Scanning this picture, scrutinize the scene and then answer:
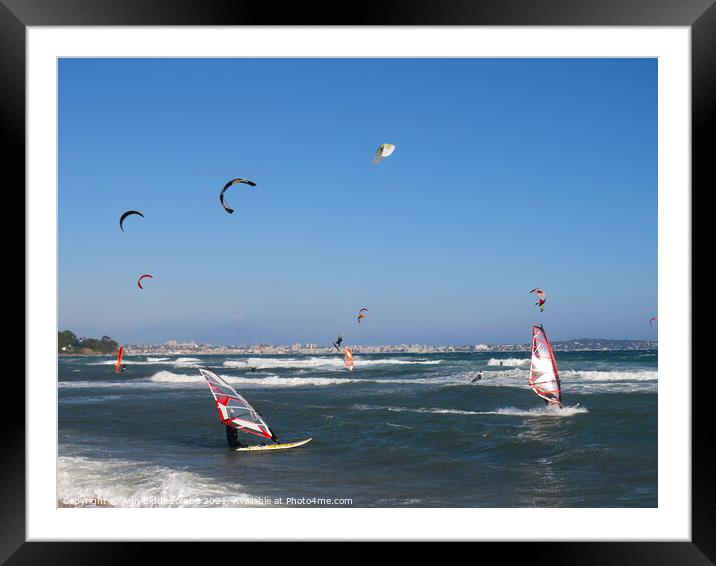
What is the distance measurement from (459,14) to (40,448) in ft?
8.15

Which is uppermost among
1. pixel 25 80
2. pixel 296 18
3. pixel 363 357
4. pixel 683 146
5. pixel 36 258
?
pixel 296 18

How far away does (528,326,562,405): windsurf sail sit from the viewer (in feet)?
23.5

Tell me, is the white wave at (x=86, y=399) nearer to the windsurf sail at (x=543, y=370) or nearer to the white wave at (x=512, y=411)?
the white wave at (x=512, y=411)

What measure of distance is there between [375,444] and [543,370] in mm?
3067

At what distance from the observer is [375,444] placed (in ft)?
19.9

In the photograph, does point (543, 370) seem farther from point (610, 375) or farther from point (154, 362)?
point (154, 362)

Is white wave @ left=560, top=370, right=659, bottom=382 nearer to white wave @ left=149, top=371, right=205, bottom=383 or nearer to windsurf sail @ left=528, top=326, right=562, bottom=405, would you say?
windsurf sail @ left=528, top=326, right=562, bottom=405

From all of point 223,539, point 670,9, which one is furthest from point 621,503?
point 670,9

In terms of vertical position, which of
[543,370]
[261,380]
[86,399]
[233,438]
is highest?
[543,370]

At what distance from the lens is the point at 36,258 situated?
8.77 feet

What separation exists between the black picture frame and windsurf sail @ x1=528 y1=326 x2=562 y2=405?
4.32 meters

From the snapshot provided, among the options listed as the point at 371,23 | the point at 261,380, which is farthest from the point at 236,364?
the point at 371,23

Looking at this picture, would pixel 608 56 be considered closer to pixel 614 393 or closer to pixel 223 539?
pixel 223 539

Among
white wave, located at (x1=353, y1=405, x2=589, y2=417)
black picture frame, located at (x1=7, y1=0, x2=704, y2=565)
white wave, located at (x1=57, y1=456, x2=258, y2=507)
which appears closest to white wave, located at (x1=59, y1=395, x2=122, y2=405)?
white wave, located at (x1=353, y1=405, x2=589, y2=417)
